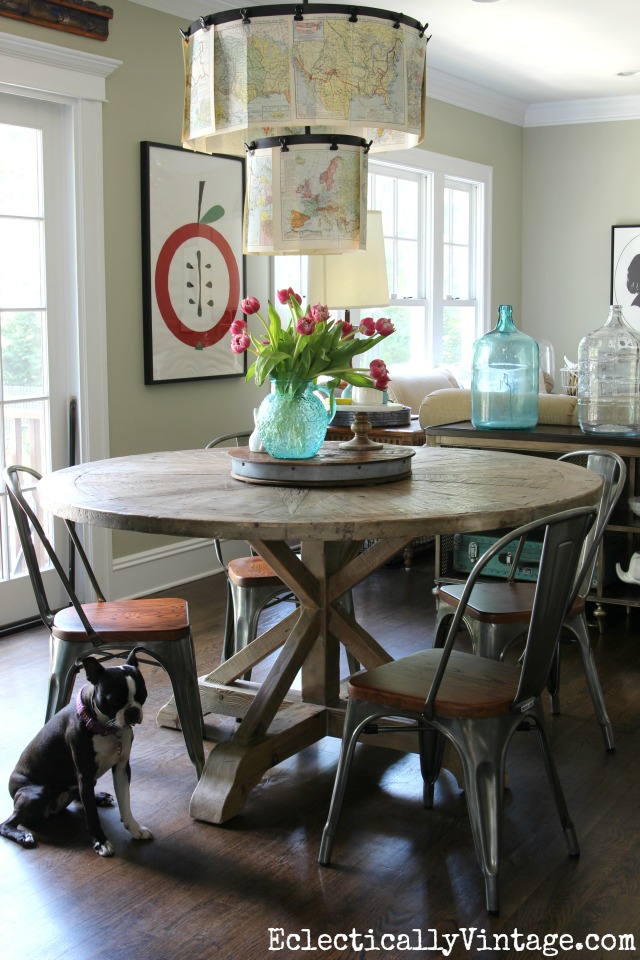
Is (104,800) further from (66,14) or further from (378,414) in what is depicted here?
(66,14)

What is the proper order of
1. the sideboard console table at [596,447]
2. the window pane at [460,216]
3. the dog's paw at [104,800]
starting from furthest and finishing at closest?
the window pane at [460,216] → the sideboard console table at [596,447] → the dog's paw at [104,800]

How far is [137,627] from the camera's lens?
257cm

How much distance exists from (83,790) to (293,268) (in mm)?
3700

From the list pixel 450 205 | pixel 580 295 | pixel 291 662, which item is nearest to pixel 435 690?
pixel 291 662

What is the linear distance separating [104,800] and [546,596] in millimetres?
1235

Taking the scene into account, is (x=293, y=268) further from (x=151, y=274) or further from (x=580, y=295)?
(x=580, y=295)

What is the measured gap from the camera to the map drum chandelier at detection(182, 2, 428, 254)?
88.1 inches

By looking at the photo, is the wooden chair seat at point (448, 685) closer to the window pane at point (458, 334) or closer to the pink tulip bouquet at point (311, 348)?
the pink tulip bouquet at point (311, 348)

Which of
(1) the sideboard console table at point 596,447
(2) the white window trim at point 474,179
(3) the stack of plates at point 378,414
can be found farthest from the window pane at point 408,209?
(1) the sideboard console table at point 596,447

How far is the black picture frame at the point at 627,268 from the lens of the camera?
306 inches

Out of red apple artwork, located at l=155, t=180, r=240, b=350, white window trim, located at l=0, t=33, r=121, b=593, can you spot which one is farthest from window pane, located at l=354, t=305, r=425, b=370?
white window trim, located at l=0, t=33, r=121, b=593

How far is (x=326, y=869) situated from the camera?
2234mm

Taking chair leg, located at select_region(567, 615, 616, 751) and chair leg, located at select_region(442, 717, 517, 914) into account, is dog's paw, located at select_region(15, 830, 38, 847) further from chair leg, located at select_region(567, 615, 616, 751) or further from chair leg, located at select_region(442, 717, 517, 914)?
chair leg, located at select_region(567, 615, 616, 751)

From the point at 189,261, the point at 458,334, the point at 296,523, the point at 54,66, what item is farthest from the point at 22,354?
the point at 458,334
